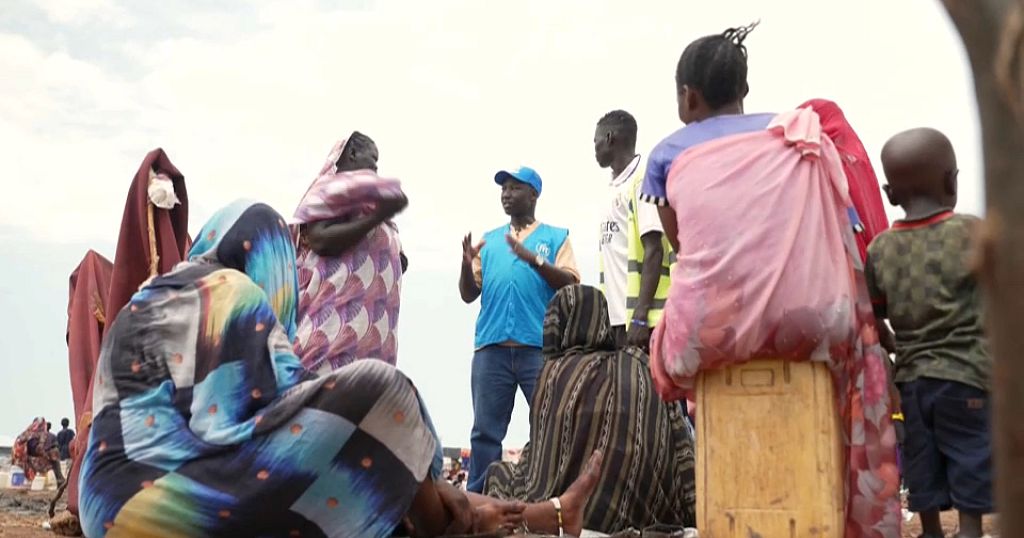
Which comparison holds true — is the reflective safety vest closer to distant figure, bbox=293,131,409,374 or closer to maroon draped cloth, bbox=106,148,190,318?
distant figure, bbox=293,131,409,374

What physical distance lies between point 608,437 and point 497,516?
1200mm

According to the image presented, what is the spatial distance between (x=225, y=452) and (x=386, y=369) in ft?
1.72

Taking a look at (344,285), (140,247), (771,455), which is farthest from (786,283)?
(140,247)

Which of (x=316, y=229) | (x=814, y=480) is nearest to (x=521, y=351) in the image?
(x=316, y=229)

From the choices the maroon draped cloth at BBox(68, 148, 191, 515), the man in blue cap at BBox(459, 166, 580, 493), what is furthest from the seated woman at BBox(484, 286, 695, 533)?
the maroon draped cloth at BBox(68, 148, 191, 515)

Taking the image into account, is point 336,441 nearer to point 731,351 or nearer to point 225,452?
point 225,452

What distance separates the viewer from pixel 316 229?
17.3ft

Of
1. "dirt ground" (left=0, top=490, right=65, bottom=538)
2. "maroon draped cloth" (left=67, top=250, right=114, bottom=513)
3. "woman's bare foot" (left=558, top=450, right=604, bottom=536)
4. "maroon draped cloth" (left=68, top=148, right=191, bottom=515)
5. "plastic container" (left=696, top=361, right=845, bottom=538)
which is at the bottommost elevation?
"dirt ground" (left=0, top=490, right=65, bottom=538)

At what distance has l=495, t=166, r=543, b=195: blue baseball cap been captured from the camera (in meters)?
7.51

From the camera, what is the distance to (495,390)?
6.90 m

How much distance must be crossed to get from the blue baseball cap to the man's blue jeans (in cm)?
117

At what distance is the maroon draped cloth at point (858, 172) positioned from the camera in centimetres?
416

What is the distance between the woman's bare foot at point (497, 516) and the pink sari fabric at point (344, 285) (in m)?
1.43

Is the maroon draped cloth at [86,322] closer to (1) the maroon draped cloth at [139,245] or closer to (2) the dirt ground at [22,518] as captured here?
(2) the dirt ground at [22,518]
